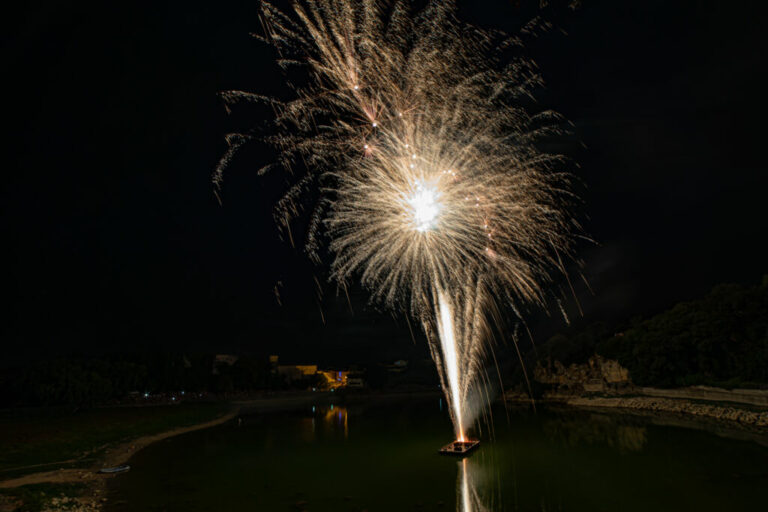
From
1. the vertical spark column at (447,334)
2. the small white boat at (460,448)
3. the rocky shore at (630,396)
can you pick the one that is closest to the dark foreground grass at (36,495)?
the small white boat at (460,448)

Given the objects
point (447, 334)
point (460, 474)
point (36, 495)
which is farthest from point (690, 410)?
point (36, 495)

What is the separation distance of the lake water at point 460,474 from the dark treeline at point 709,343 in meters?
11.6

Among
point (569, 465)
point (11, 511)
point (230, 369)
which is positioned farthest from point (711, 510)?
point (230, 369)

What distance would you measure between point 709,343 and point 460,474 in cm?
3217

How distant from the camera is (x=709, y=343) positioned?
41.3 meters

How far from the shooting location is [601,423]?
3912 cm

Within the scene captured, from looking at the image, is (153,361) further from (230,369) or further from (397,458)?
(397,458)

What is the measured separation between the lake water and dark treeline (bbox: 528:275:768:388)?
11.6 meters

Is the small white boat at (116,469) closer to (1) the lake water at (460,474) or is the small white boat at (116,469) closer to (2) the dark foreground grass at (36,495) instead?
(1) the lake water at (460,474)

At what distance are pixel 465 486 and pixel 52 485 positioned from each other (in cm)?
1527

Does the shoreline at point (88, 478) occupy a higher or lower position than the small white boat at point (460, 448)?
lower

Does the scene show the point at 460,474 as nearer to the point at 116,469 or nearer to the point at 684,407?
the point at 116,469

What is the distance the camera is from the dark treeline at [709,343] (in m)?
38.5

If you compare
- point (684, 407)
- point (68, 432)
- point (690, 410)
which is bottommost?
point (68, 432)
